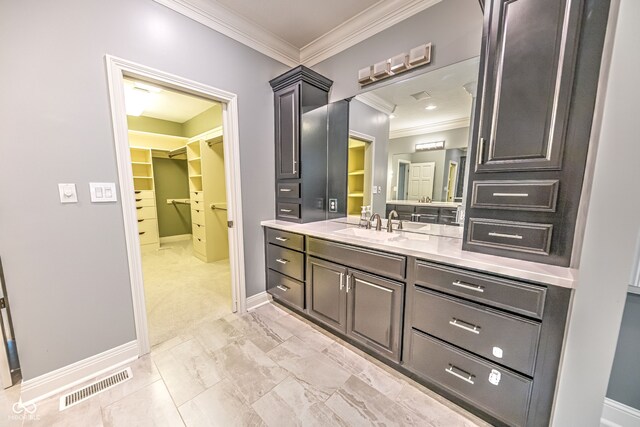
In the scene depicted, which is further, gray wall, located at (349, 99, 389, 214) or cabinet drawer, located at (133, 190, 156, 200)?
cabinet drawer, located at (133, 190, 156, 200)

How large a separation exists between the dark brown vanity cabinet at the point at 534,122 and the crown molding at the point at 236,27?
1775mm

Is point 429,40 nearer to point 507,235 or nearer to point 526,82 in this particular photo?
point 526,82

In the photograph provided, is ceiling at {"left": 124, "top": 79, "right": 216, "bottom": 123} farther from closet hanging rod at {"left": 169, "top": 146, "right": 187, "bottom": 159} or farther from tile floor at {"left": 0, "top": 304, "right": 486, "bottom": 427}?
tile floor at {"left": 0, "top": 304, "right": 486, "bottom": 427}

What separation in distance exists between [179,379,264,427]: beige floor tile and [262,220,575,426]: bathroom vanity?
77 cm

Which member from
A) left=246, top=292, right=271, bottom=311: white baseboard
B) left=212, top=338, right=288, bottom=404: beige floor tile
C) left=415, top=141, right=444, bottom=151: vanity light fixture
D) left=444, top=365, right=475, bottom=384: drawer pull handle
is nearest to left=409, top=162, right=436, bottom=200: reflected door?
left=415, top=141, right=444, bottom=151: vanity light fixture

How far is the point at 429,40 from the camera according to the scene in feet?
5.21

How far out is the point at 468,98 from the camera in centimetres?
149

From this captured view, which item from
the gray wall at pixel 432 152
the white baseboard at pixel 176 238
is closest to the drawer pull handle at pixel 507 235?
the gray wall at pixel 432 152

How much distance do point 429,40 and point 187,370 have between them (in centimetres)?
287

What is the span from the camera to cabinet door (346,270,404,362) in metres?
1.40

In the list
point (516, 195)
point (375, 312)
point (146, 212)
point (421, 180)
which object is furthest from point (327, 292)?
point (146, 212)

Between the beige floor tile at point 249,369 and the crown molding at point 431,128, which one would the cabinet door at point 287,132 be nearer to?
the crown molding at point 431,128

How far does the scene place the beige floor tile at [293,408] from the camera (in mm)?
1176

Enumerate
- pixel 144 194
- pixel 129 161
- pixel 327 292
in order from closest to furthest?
pixel 129 161
pixel 327 292
pixel 144 194
